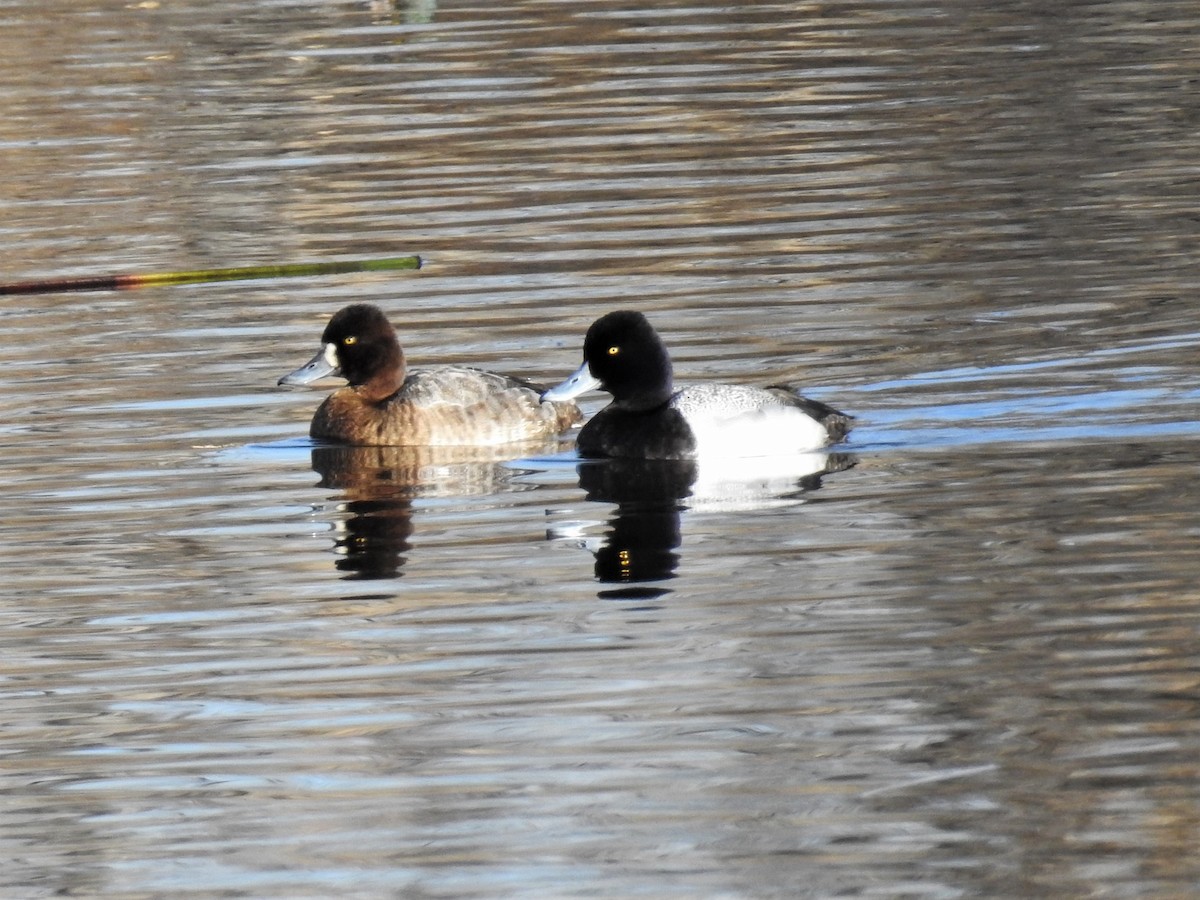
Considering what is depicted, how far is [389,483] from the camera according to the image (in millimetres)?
12086

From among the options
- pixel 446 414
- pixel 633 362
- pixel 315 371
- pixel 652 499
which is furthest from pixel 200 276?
pixel 652 499

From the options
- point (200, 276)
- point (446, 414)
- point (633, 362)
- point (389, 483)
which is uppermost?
point (200, 276)

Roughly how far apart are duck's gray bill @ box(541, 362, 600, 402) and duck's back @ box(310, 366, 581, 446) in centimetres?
34

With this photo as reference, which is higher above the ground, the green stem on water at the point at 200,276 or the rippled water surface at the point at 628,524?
the green stem on water at the point at 200,276

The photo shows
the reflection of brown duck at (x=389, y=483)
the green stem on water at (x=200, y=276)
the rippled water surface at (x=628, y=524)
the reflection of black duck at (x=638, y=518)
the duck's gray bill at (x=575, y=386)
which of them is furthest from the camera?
the green stem on water at (x=200, y=276)

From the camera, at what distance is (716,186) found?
1923cm

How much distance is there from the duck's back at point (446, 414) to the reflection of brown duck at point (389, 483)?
0.07 m

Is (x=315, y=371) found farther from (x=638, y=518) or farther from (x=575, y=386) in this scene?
(x=638, y=518)

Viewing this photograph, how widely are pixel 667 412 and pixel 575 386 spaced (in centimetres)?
56

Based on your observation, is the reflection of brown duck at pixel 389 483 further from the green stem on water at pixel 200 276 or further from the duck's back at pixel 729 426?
the green stem on water at pixel 200 276

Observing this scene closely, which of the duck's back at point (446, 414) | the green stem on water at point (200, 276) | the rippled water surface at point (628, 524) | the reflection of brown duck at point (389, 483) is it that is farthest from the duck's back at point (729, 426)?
the green stem on water at point (200, 276)

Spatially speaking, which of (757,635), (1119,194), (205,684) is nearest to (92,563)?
(205,684)

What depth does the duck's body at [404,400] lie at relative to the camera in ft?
42.2

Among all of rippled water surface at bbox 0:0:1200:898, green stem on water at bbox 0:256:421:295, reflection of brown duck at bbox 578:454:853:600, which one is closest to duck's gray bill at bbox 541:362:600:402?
rippled water surface at bbox 0:0:1200:898
